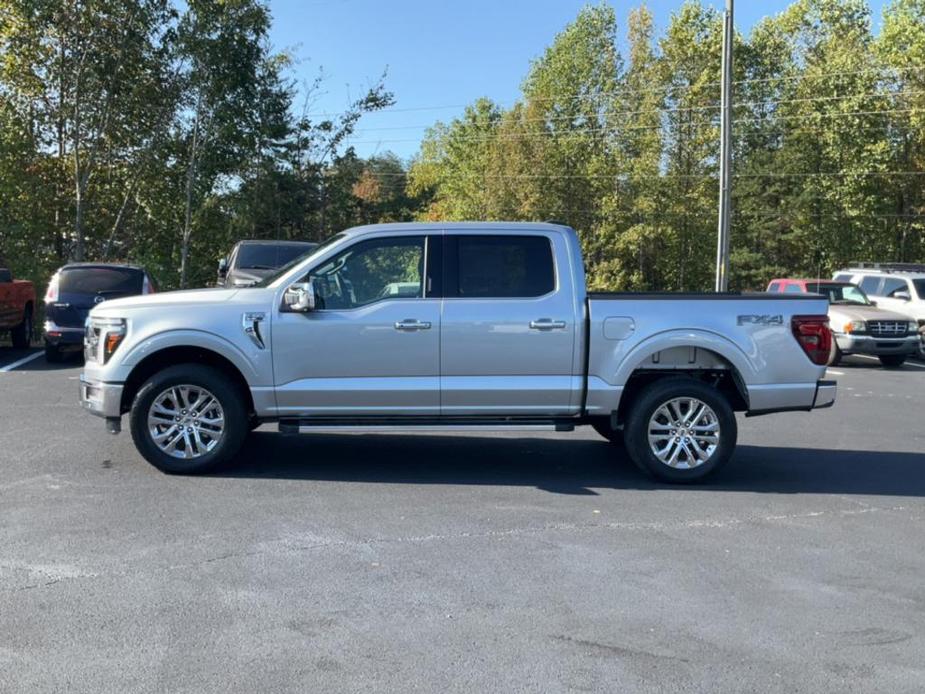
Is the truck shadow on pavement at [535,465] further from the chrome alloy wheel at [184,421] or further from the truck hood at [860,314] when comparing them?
the truck hood at [860,314]

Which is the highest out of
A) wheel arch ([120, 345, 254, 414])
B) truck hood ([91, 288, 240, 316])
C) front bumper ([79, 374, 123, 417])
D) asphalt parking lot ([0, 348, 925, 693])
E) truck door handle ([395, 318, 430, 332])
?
truck hood ([91, 288, 240, 316])

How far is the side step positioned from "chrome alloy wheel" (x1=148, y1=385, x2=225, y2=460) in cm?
55

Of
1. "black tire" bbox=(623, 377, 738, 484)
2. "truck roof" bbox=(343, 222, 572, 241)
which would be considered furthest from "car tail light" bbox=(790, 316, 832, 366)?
"truck roof" bbox=(343, 222, 572, 241)

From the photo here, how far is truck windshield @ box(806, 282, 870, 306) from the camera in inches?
773

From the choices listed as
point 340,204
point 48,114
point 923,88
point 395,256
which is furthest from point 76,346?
point 923,88

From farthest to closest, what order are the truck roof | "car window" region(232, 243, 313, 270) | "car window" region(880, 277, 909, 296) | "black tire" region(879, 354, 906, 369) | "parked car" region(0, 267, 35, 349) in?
1. "car window" region(880, 277, 909, 296)
2. "black tire" region(879, 354, 906, 369)
3. "car window" region(232, 243, 313, 270)
4. "parked car" region(0, 267, 35, 349)
5. the truck roof

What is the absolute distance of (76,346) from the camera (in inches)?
575

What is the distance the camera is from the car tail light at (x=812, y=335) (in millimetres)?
7395

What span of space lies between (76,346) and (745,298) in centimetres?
1108

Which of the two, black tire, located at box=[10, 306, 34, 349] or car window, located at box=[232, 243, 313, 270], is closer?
black tire, located at box=[10, 306, 34, 349]

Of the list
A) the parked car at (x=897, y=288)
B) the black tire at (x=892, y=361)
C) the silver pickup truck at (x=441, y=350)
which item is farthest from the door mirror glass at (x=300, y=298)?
the parked car at (x=897, y=288)

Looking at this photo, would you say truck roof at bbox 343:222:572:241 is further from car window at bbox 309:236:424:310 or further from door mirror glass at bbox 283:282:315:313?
door mirror glass at bbox 283:282:315:313

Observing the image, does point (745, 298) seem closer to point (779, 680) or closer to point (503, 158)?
point (779, 680)

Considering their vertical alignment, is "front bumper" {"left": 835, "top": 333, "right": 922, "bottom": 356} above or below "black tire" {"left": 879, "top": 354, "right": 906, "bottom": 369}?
above
